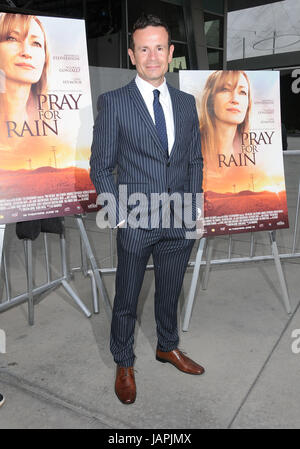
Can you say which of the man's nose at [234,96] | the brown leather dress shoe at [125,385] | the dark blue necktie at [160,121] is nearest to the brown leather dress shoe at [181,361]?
the brown leather dress shoe at [125,385]

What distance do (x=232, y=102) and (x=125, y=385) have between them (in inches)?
75.3

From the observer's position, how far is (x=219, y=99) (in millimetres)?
2680

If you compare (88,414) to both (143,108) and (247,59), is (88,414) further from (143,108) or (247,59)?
(247,59)

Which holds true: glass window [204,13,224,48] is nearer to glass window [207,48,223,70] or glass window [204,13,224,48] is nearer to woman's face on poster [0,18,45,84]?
glass window [207,48,223,70]

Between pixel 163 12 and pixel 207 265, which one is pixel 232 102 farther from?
pixel 163 12

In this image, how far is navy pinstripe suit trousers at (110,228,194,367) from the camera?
1960 millimetres

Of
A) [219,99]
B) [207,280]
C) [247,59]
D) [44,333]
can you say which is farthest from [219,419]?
[247,59]

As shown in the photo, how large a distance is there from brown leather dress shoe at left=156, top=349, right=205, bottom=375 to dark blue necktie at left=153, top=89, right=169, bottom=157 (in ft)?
3.87

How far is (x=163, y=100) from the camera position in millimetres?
1972

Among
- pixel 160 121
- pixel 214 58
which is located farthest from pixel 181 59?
pixel 160 121

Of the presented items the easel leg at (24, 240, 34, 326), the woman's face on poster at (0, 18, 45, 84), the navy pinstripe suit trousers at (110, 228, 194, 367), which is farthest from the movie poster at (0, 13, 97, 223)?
the navy pinstripe suit trousers at (110, 228, 194, 367)

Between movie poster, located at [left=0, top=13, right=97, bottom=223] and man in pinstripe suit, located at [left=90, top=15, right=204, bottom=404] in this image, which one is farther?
movie poster, located at [left=0, top=13, right=97, bottom=223]

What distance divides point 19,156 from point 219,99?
4.46 ft

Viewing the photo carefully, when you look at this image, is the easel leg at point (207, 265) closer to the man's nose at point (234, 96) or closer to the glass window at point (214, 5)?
the man's nose at point (234, 96)
